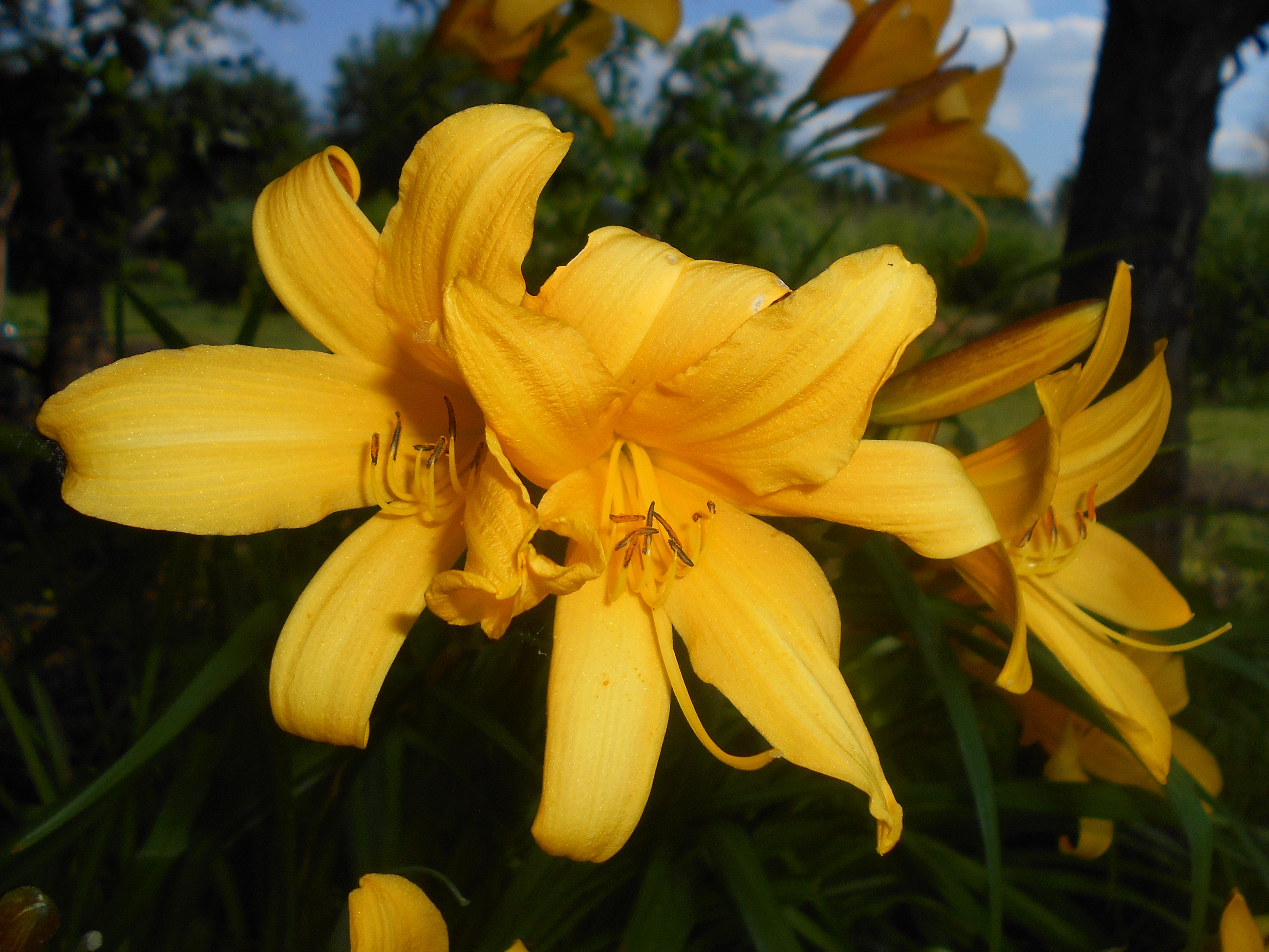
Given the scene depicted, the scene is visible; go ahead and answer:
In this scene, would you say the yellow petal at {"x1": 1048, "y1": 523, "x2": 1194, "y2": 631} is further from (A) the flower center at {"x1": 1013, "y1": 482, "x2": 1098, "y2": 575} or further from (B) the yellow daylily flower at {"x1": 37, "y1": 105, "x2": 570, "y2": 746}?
(B) the yellow daylily flower at {"x1": 37, "y1": 105, "x2": 570, "y2": 746}

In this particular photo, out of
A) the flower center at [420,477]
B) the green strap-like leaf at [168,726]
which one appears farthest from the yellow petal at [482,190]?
the green strap-like leaf at [168,726]

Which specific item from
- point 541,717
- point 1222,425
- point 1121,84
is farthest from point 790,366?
point 1222,425

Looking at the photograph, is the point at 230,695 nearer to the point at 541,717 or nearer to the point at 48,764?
the point at 541,717

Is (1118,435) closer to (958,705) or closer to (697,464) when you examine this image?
(958,705)

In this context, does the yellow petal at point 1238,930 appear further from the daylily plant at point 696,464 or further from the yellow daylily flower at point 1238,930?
the daylily plant at point 696,464

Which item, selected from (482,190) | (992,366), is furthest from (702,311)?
(992,366)

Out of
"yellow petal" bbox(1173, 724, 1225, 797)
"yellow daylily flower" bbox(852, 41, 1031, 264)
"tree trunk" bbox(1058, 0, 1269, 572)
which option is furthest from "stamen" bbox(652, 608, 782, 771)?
"tree trunk" bbox(1058, 0, 1269, 572)
